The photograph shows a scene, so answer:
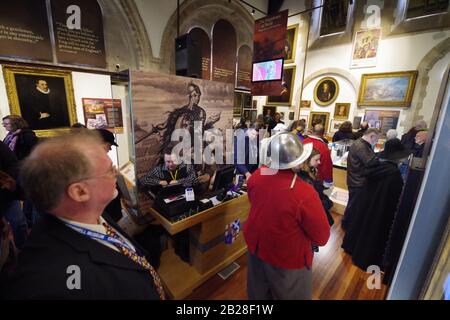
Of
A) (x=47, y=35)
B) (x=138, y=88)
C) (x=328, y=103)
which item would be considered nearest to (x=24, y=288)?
(x=138, y=88)

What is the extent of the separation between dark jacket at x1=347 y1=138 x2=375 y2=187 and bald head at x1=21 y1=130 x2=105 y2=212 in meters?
2.96

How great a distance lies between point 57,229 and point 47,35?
4.77 metres

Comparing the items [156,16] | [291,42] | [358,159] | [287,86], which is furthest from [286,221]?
[291,42]

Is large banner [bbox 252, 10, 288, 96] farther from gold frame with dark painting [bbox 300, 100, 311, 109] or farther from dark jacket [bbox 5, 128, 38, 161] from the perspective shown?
dark jacket [bbox 5, 128, 38, 161]

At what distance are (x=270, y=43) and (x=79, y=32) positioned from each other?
4.32m

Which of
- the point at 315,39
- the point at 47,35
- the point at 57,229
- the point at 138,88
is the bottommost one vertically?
the point at 57,229

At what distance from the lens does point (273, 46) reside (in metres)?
5.07

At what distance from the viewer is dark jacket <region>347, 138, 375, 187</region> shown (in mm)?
2705

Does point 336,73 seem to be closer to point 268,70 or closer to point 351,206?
point 268,70

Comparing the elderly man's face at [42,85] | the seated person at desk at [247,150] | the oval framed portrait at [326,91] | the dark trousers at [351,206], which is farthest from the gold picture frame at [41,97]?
the oval framed portrait at [326,91]

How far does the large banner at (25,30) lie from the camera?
333 cm

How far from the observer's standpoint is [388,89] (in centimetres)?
652

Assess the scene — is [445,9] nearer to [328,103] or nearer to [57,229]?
[328,103]

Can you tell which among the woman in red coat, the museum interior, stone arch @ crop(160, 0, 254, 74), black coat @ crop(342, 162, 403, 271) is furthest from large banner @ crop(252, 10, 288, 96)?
the woman in red coat
